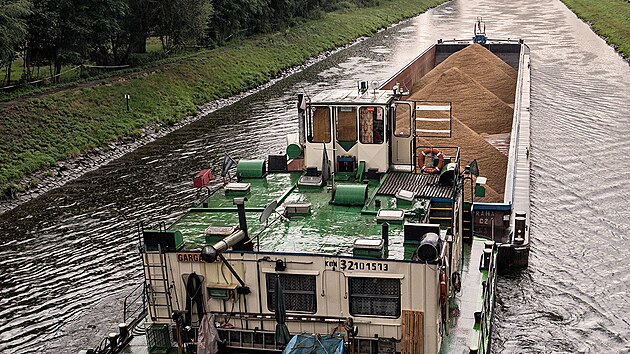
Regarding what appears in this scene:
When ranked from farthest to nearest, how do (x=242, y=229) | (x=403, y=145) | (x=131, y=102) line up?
1. (x=131, y=102)
2. (x=403, y=145)
3. (x=242, y=229)

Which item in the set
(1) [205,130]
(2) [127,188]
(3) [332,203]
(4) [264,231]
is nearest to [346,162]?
(3) [332,203]

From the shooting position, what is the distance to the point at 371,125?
1652cm

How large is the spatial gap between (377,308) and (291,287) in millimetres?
1435

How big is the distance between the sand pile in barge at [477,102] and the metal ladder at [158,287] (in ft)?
41.4

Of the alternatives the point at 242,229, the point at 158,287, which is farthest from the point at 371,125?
the point at 158,287

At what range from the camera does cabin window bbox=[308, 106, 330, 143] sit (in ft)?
54.3

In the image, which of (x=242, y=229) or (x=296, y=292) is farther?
(x=242, y=229)

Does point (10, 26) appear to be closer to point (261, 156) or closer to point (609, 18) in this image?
point (261, 156)

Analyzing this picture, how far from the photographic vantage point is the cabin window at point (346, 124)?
1645cm

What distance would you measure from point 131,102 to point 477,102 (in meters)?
17.6

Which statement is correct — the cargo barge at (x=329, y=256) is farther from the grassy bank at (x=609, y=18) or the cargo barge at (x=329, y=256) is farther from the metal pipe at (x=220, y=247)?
the grassy bank at (x=609, y=18)

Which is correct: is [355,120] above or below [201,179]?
above

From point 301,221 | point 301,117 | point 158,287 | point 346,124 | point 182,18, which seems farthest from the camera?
point 182,18

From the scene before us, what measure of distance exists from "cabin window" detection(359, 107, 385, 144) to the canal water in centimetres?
532
